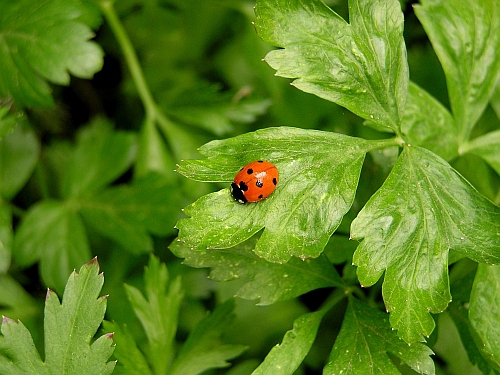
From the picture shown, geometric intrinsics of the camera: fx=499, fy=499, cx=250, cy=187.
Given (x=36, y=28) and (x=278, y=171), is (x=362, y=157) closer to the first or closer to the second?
(x=278, y=171)

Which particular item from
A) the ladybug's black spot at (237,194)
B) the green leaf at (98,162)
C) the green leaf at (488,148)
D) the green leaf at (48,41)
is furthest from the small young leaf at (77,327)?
the green leaf at (488,148)

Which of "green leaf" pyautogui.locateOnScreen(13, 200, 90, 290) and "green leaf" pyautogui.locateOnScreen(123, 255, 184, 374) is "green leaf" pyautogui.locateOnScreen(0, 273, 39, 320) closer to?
"green leaf" pyautogui.locateOnScreen(13, 200, 90, 290)

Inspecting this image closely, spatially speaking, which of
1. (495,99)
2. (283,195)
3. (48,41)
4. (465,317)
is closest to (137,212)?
(48,41)

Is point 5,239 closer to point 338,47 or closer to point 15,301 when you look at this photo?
point 15,301

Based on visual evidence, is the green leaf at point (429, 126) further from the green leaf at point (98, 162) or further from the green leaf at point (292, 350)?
the green leaf at point (98, 162)

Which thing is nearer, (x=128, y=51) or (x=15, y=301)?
(x=15, y=301)

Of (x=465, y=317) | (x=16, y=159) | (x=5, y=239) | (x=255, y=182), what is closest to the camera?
(x=255, y=182)
